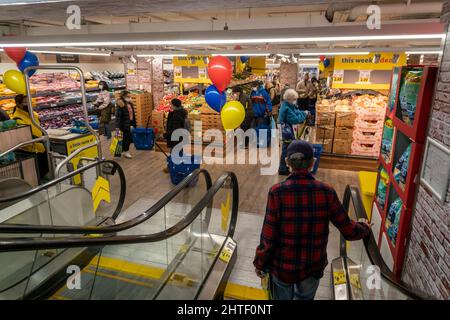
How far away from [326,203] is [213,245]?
2270mm

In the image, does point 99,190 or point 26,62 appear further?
point 26,62

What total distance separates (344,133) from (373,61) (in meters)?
3.32

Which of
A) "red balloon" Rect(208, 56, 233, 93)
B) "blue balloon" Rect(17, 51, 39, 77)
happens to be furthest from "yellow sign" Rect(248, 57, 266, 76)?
"blue balloon" Rect(17, 51, 39, 77)

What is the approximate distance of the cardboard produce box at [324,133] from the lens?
796 cm

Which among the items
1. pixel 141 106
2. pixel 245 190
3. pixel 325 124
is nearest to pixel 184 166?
pixel 245 190

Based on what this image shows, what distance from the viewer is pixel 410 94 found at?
2.98 meters

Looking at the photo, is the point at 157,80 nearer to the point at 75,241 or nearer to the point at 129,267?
the point at 129,267

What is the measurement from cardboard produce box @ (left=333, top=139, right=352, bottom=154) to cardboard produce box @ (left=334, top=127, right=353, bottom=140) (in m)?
0.09

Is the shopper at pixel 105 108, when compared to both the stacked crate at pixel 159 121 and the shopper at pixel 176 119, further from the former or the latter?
the shopper at pixel 176 119

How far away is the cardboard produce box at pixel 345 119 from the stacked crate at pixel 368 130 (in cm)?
11

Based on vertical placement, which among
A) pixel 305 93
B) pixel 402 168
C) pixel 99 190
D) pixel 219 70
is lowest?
pixel 99 190

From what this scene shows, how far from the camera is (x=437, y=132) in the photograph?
2375 millimetres

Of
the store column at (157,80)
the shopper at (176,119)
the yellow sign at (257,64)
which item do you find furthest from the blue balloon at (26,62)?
the yellow sign at (257,64)

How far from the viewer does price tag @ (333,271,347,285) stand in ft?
10.9
